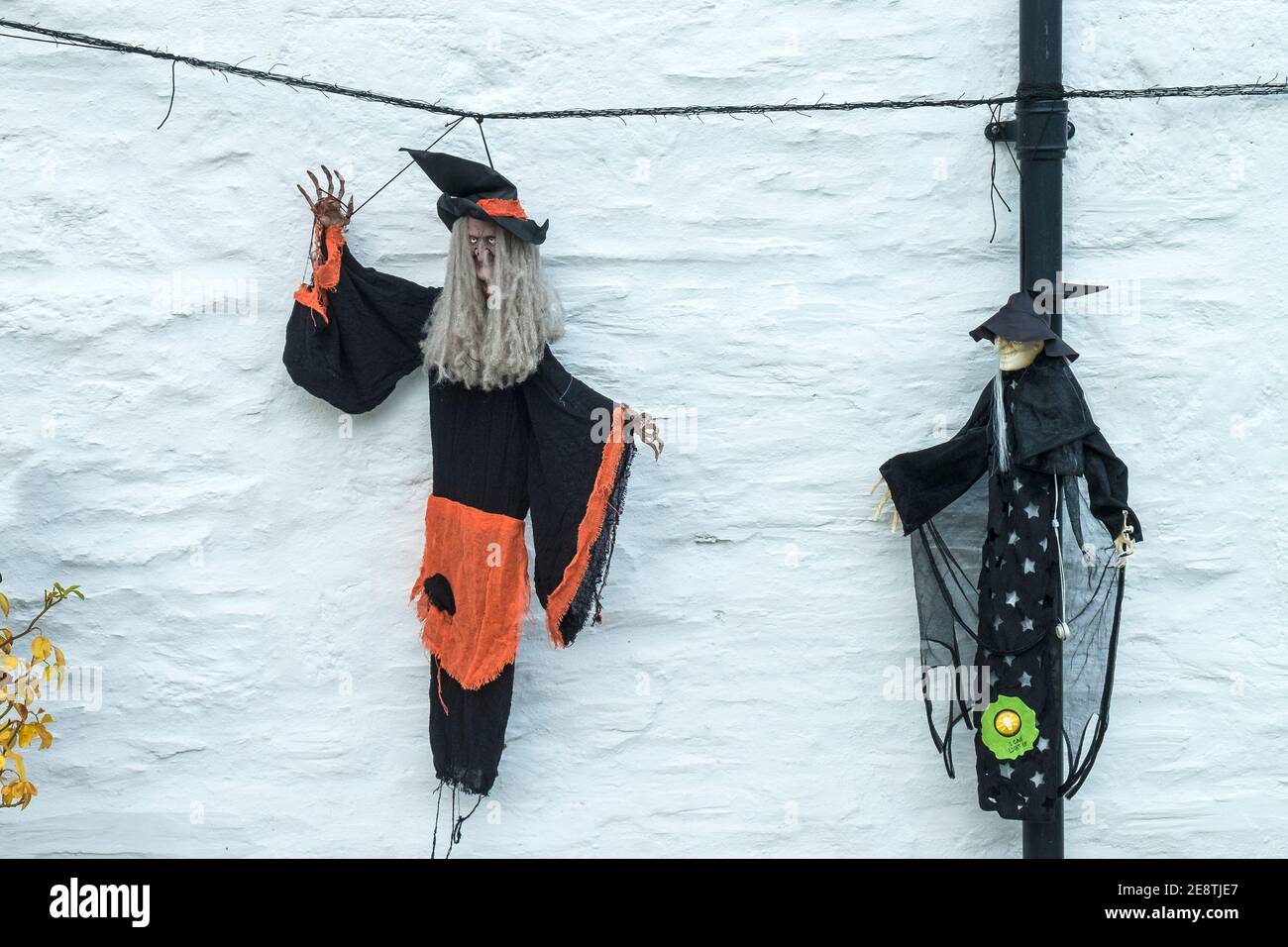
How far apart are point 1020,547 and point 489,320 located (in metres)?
1.27

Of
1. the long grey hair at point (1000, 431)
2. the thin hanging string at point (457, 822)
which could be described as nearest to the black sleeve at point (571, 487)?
the thin hanging string at point (457, 822)

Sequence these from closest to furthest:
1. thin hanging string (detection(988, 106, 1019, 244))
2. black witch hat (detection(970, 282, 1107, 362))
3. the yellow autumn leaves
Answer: the yellow autumn leaves, black witch hat (detection(970, 282, 1107, 362)), thin hanging string (detection(988, 106, 1019, 244))

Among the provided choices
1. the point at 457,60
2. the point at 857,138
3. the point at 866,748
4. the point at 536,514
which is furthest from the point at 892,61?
the point at 866,748

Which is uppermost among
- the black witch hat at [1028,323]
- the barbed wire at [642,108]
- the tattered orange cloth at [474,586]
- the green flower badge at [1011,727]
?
the barbed wire at [642,108]

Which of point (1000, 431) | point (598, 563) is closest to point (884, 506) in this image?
point (1000, 431)

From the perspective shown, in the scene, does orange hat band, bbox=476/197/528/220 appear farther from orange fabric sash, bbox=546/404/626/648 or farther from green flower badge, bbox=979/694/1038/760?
green flower badge, bbox=979/694/1038/760

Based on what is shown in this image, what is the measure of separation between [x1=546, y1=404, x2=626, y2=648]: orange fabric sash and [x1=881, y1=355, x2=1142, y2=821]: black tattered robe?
0.60 m

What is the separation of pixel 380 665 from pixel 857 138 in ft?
5.52

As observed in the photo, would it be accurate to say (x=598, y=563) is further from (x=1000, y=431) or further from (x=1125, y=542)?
(x=1125, y=542)

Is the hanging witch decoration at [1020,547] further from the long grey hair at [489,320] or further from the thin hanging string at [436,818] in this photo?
the thin hanging string at [436,818]

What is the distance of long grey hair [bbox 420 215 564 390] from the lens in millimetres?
2662

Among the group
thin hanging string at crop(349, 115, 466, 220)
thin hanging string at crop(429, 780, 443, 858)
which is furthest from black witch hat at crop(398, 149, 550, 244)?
thin hanging string at crop(429, 780, 443, 858)

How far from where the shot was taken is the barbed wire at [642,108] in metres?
2.74

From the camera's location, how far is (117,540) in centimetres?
289
